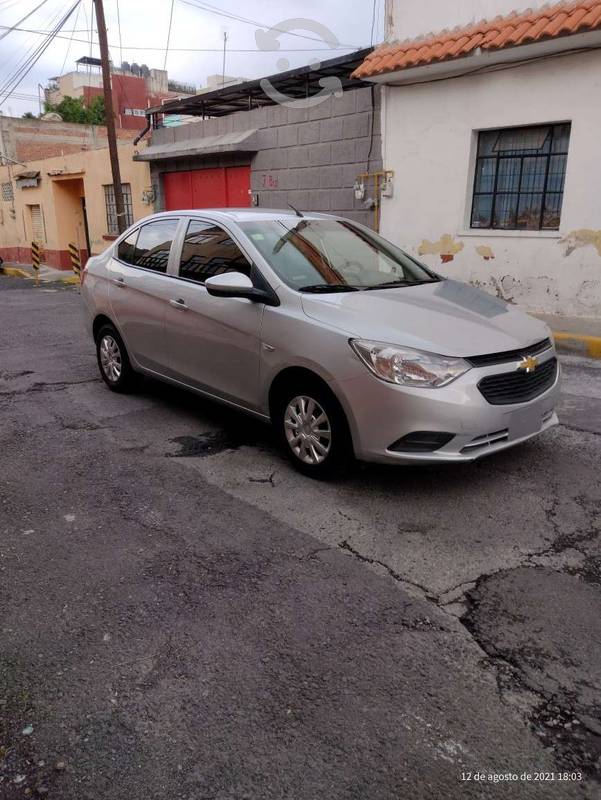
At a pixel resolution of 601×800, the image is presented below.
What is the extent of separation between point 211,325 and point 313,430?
4.07 ft

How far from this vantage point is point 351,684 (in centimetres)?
249

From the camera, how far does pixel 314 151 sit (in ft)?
39.6

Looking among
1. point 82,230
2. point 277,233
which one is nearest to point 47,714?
point 277,233

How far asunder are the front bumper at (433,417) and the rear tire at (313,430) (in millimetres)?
106

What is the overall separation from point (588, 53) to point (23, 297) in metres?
12.2

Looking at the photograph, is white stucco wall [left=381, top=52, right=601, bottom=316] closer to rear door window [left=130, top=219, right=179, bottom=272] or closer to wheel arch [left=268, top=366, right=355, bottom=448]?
rear door window [left=130, top=219, right=179, bottom=272]

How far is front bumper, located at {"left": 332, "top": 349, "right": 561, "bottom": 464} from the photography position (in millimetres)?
3654

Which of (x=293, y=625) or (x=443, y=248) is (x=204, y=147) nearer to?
(x=443, y=248)

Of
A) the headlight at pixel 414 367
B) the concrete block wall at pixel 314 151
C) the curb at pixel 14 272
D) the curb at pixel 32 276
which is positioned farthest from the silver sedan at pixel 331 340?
the curb at pixel 14 272

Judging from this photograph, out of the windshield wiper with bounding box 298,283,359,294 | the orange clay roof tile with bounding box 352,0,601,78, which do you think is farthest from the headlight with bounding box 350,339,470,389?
the orange clay roof tile with bounding box 352,0,601,78

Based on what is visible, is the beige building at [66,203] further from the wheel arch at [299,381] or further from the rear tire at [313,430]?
the rear tire at [313,430]

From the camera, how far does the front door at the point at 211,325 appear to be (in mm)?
4547

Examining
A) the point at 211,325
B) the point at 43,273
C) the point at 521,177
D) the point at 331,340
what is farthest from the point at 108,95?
the point at 331,340

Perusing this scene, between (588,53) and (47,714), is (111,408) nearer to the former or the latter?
(47,714)
